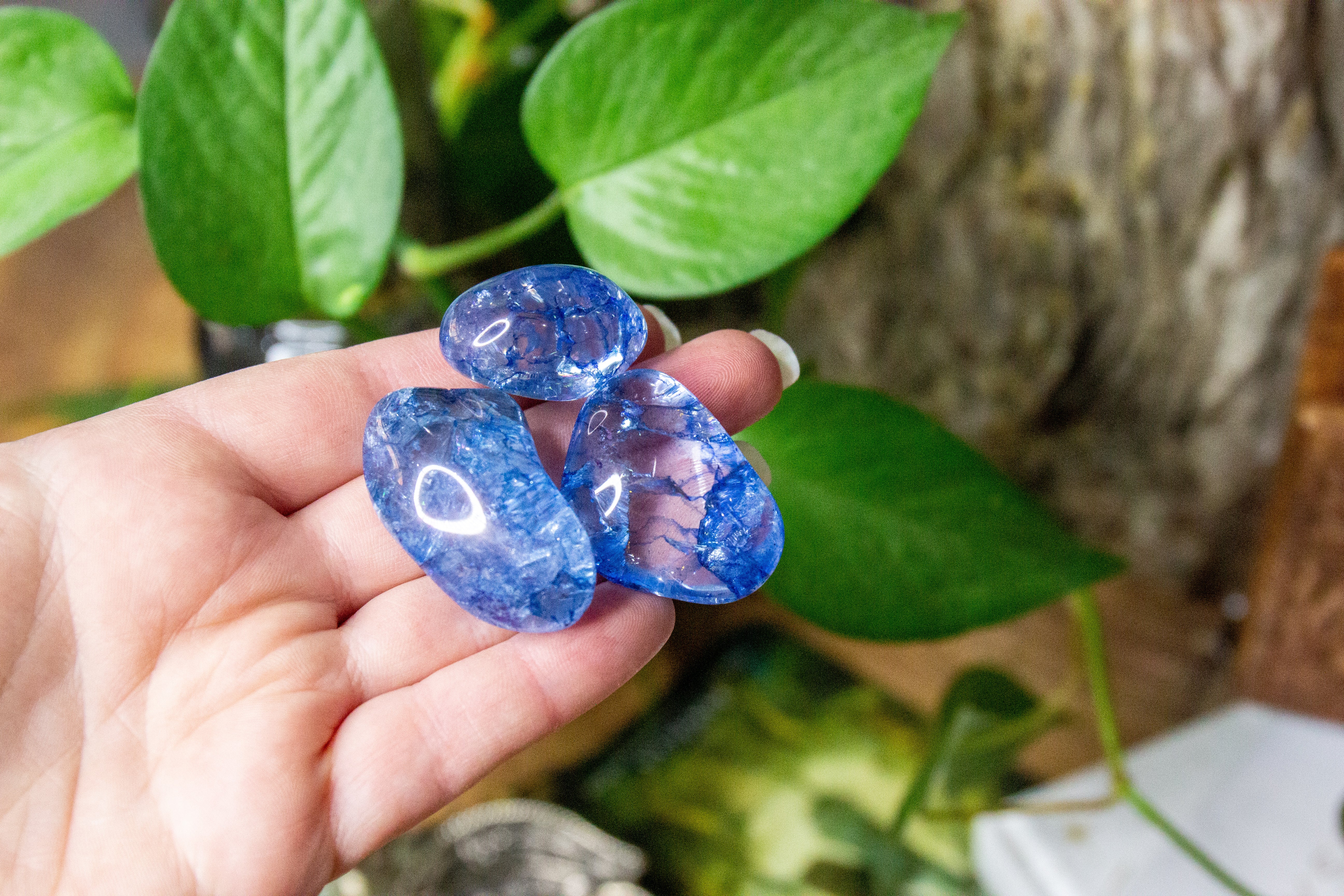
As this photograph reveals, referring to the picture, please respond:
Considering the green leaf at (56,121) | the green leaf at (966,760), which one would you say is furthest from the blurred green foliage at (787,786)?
the green leaf at (56,121)

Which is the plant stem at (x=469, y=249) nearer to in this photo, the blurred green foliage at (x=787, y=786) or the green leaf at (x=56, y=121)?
the green leaf at (x=56, y=121)

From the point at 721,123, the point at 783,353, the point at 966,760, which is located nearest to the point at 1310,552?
the point at 966,760

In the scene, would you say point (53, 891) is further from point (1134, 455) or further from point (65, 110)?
point (1134, 455)

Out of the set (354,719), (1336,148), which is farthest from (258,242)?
(1336,148)

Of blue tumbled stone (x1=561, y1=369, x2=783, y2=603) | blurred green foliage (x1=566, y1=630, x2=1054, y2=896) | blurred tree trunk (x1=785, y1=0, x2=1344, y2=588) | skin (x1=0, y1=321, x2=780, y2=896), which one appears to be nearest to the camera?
skin (x1=0, y1=321, x2=780, y2=896)

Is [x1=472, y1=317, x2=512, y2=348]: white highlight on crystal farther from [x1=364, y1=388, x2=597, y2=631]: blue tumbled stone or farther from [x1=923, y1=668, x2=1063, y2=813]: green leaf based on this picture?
[x1=923, y1=668, x2=1063, y2=813]: green leaf

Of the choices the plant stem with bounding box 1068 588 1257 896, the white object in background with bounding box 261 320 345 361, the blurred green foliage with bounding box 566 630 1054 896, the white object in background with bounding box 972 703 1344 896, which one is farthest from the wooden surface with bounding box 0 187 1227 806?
the white object in background with bounding box 261 320 345 361
